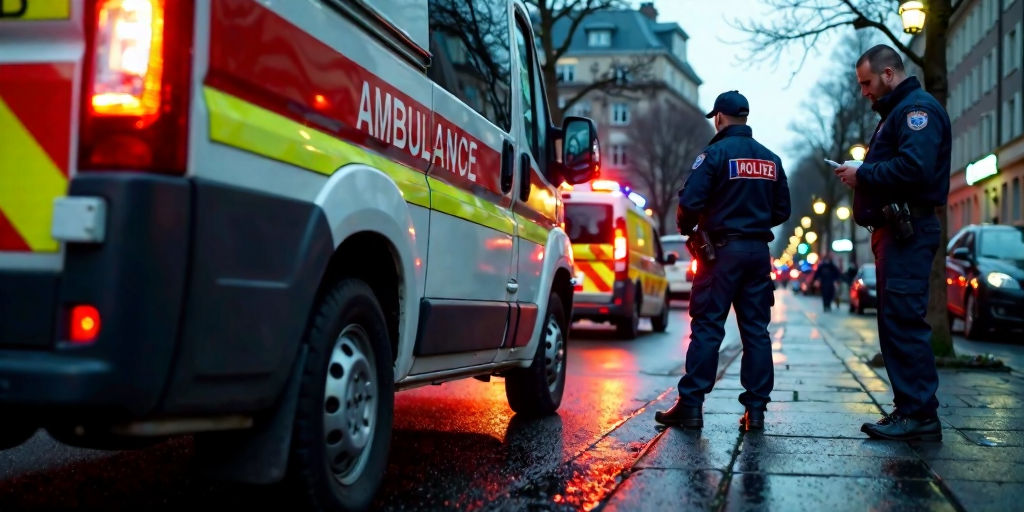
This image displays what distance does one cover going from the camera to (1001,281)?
52.9 feet

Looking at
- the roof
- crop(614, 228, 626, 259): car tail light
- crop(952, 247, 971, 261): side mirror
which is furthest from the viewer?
the roof

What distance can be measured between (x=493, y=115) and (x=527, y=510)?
228cm

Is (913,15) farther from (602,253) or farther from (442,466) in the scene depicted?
(442,466)

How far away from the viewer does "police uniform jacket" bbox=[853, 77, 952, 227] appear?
5.34 m

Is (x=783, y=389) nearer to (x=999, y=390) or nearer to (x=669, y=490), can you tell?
(x=999, y=390)

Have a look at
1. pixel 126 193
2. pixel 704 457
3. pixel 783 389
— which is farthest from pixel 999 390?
pixel 126 193

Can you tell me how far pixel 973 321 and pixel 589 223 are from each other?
5.99 meters

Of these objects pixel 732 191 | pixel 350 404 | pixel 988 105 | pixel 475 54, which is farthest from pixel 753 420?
pixel 988 105

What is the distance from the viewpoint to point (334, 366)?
3551 millimetres

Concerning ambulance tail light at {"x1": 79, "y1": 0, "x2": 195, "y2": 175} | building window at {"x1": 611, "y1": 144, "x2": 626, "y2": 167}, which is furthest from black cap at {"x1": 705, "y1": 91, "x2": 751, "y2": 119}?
building window at {"x1": 611, "y1": 144, "x2": 626, "y2": 167}

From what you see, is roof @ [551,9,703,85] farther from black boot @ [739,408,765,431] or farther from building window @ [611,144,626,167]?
black boot @ [739,408,765,431]

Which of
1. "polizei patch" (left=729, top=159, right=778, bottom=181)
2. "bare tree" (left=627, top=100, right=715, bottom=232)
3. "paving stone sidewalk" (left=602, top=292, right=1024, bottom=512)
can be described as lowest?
"paving stone sidewalk" (left=602, top=292, right=1024, bottom=512)

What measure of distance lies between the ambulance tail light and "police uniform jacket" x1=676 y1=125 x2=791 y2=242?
143 inches

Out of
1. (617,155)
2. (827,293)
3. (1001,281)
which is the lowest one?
(827,293)
